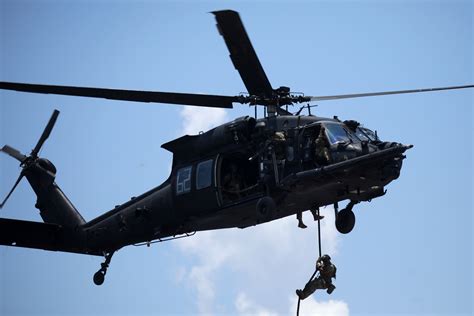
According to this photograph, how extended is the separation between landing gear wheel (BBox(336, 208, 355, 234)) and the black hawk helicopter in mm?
26

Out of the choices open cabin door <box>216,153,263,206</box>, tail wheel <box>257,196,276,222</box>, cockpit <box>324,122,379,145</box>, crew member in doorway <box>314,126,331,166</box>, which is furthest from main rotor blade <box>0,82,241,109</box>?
tail wheel <box>257,196,276,222</box>

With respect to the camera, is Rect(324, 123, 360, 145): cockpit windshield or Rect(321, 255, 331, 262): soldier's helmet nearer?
Rect(324, 123, 360, 145): cockpit windshield

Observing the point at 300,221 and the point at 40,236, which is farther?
the point at 40,236

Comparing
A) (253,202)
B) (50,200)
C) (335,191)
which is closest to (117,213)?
(50,200)

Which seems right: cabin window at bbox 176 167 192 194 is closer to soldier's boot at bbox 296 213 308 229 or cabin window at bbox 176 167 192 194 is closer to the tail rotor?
soldier's boot at bbox 296 213 308 229

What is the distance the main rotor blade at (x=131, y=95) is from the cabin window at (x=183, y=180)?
6.59 ft

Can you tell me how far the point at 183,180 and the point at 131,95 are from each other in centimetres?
280

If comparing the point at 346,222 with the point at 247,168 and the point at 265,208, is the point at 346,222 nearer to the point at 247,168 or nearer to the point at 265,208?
the point at 265,208

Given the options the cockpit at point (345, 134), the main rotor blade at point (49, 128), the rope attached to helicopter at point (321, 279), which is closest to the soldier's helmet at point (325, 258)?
the rope attached to helicopter at point (321, 279)

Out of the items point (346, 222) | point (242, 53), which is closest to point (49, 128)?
point (242, 53)

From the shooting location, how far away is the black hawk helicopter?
1967 cm

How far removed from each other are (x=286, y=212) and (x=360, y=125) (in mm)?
2979

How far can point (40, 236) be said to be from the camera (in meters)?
23.8

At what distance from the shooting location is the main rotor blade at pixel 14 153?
25.9 metres
